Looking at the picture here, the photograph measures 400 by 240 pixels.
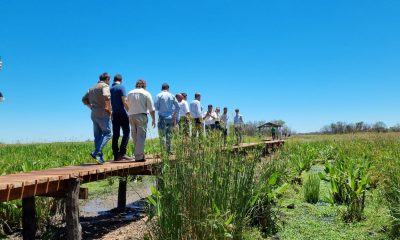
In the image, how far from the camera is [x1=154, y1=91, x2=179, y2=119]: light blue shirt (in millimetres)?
9602

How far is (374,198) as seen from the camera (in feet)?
27.8

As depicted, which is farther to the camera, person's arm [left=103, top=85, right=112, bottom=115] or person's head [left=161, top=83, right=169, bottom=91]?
person's head [left=161, top=83, right=169, bottom=91]

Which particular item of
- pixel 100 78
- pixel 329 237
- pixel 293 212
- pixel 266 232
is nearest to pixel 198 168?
pixel 266 232

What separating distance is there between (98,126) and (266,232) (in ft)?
13.3

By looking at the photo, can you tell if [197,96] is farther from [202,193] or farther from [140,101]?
[202,193]

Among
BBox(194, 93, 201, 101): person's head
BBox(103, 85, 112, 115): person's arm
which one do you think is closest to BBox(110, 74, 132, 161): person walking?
BBox(103, 85, 112, 115): person's arm

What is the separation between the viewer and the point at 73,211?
643 centimetres

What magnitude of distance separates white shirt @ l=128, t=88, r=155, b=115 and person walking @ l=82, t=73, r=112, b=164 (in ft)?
1.57

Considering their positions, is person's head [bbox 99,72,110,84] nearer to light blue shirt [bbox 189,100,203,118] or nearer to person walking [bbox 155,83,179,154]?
person walking [bbox 155,83,179,154]

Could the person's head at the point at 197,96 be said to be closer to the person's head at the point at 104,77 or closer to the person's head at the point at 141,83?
the person's head at the point at 141,83

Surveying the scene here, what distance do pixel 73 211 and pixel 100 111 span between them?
252cm

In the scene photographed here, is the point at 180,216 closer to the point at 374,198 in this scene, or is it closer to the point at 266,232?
the point at 266,232

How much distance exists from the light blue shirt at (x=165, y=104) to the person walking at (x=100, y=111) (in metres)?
1.47

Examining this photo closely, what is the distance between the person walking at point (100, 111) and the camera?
826cm
